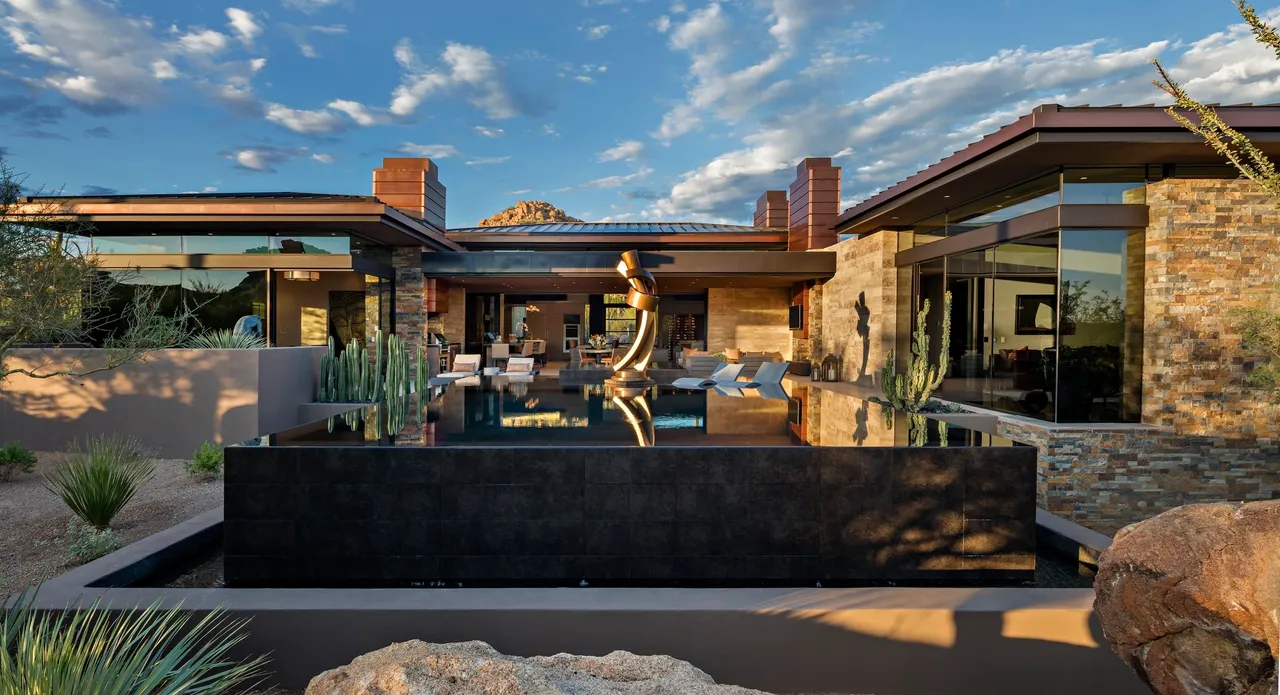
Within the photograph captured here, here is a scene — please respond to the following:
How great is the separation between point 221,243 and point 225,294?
1.27 metres

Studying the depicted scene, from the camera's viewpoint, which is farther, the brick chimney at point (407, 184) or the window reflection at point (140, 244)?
the brick chimney at point (407, 184)

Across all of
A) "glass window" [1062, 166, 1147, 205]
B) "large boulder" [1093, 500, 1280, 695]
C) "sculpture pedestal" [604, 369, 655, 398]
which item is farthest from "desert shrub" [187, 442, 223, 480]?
"glass window" [1062, 166, 1147, 205]

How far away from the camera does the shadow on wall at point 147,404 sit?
8812mm

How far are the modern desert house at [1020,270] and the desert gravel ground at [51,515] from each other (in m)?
8.11

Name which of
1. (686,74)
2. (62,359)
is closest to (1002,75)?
(686,74)

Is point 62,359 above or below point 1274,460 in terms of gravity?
above

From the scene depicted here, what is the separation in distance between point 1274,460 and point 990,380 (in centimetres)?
353

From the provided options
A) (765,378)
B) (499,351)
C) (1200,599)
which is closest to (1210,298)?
(765,378)

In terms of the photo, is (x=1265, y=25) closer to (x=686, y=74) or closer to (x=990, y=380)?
(x=990, y=380)

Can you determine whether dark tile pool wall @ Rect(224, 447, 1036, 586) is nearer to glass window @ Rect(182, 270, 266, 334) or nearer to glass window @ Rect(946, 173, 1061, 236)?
glass window @ Rect(946, 173, 1061, 236)

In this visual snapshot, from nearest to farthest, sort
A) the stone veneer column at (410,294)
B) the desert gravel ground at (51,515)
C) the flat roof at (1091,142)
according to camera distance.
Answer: the desert gravel ground at (51,515), the flat roof at (1091,142), the stone veneer column at (410,294)

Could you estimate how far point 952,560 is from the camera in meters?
4.58

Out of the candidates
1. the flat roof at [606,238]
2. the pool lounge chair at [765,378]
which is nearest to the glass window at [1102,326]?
the pool lounge chair at [765,378]

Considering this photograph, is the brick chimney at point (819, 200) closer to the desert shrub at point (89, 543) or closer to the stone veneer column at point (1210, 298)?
the stone veneer column at point (1210, 298)
